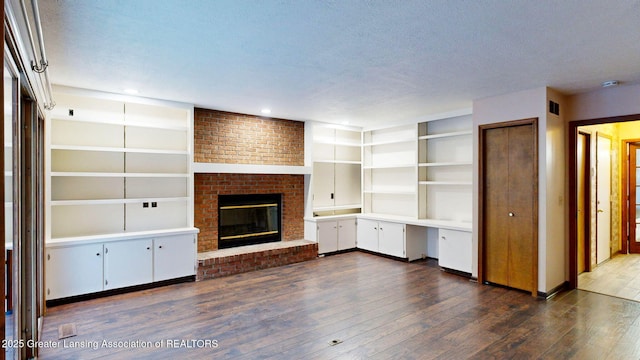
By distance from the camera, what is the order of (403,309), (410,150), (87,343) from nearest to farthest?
(87,343)
(403,309)
(410,150)

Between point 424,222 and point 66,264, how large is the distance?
5100 millimetres

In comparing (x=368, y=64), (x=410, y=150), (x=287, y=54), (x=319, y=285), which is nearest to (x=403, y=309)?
(x=319, y=285)

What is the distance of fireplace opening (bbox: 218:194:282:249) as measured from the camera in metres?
5.81

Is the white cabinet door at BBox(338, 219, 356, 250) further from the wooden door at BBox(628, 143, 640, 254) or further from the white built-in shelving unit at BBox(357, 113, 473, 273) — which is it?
the wooden door at BBox(628, 143, 640, 254)

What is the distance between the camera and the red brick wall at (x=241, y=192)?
18.1 feet

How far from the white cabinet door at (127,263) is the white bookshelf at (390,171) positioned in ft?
14.2

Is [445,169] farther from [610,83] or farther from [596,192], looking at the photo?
[610,83]

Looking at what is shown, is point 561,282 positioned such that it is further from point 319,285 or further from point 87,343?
point 87,343

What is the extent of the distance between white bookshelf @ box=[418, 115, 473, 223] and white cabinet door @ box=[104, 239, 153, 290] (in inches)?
175

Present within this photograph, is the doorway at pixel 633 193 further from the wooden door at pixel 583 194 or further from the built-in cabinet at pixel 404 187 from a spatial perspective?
the built-in cabinet at pixel 404 187

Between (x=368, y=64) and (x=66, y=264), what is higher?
(x=368, y=64)

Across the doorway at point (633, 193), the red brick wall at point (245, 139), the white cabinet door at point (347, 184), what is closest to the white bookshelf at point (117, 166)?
the red brick wall at point (245, 139)

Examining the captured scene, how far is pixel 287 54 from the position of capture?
315cm

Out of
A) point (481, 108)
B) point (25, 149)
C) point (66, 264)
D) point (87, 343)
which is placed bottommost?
point (87, 343)
